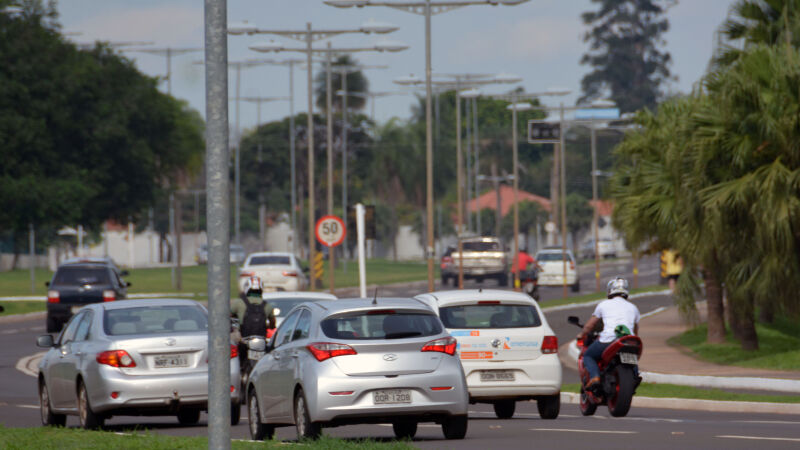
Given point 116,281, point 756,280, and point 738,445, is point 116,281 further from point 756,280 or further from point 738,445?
point 738,445

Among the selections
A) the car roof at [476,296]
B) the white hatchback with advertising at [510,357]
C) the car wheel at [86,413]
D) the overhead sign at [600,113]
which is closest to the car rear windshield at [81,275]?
the car roof at [476,296]

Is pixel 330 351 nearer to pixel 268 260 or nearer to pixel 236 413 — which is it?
pixel 236 413

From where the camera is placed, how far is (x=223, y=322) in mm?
8664

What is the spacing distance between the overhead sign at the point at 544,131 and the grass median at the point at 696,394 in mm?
33450

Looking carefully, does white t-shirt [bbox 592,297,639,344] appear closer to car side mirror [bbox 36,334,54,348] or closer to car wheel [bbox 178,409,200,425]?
car wheel [bbox 178,409,200,425]

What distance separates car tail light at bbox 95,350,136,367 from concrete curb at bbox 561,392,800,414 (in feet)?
27.0

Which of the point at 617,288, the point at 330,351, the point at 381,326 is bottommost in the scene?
the point at 330,351

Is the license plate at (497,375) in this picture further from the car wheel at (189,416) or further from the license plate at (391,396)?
the license plate at (391,396)

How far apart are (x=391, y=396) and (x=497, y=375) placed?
4278 mm

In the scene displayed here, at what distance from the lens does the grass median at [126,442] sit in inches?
494

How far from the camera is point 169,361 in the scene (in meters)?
16.2

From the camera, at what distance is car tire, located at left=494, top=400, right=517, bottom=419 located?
737 inches

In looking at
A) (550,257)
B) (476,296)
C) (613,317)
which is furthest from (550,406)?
(550,257)

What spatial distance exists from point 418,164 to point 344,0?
239ft
